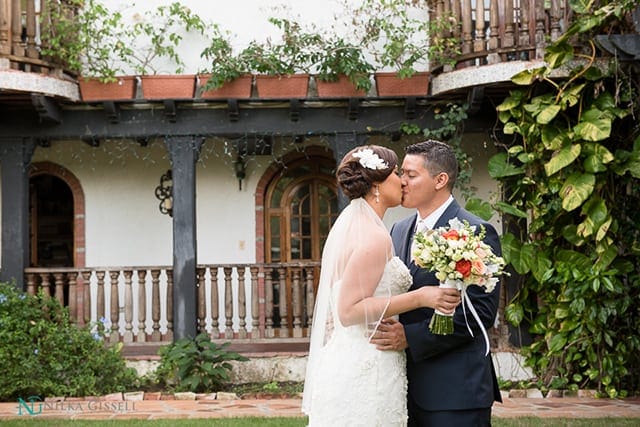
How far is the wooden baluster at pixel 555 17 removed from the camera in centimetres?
873

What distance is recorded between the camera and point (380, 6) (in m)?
10.1

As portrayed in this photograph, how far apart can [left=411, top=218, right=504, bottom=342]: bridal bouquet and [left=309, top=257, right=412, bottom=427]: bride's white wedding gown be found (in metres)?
0.29

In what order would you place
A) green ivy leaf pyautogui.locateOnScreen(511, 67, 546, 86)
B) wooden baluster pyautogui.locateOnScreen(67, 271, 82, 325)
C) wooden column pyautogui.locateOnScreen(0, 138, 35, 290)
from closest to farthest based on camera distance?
green ivy leaf pyautogui.locateOnScreen(511, 67, 546, 86)
wooden column pyautogui.locateOnScreen(0, 138, 35, 290)
wooden baluster pyautogui.locateOnScreen(67, 271, 82, 325)

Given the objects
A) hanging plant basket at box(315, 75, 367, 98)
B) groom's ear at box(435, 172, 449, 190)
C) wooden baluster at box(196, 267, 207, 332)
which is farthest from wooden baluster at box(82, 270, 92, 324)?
groom's ear at box(435, 172, 449, 190)

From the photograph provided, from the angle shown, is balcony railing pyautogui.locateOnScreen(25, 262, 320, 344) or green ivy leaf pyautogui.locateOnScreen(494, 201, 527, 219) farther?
balcony railing pyautogui.locateOnScreen(25, 262, 320, 344)

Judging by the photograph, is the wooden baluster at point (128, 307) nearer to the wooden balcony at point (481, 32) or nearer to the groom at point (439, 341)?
the wooden balcony at point (481, 32)

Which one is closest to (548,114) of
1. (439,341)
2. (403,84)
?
(403,84)

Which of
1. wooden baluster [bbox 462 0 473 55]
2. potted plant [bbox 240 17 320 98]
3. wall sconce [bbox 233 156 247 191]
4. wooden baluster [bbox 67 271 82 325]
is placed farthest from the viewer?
wall sconce [bbox 233 156 247 191]

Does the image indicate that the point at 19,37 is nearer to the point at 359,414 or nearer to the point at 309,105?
the point at 309,105

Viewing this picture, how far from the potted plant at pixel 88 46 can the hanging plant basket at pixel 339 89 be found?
2.19 metres

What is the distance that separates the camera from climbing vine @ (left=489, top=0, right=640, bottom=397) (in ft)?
27.3

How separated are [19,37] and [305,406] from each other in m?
6.55

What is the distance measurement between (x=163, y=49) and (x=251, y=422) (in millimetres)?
5001

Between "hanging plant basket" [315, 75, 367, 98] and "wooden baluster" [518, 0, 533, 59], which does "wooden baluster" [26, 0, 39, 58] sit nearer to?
"hanging plant basket" [315, 75, 367, 98]
